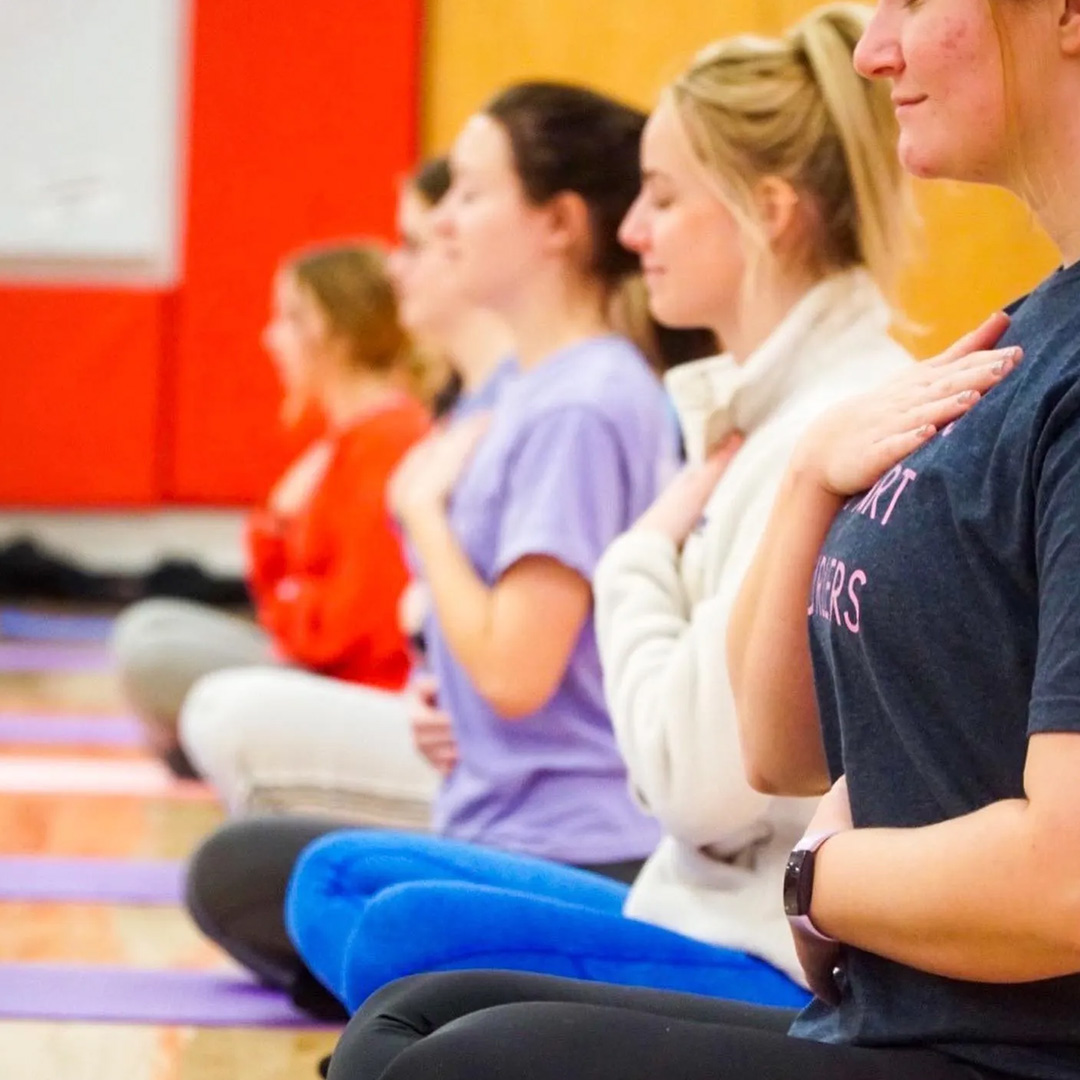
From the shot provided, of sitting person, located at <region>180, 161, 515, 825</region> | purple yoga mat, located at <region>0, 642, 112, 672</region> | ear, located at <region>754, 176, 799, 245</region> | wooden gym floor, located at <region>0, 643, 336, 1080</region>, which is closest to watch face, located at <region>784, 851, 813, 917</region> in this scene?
ear, located at <region>754, 176, 799, 245</region>

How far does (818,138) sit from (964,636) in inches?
28.8

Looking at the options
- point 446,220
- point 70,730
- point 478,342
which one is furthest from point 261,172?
point 446,220

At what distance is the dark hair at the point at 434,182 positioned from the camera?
295cm

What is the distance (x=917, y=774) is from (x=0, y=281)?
5.29m

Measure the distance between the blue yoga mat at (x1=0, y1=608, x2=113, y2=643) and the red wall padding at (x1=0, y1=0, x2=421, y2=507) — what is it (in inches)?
14.7

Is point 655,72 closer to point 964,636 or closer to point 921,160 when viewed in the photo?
point 921,160

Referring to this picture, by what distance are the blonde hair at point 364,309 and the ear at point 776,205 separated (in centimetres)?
183

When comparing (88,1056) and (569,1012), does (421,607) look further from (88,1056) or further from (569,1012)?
(569,1012)

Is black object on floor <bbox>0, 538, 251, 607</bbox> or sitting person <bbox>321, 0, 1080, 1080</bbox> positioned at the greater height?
sitting person <bbox>321, 0, 1080, 1080</bbox>

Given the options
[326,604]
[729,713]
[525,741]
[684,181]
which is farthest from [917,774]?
[326,604]

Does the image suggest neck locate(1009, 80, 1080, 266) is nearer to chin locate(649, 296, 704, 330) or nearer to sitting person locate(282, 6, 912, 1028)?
sitting person locate(282, 6, 912, 1028)

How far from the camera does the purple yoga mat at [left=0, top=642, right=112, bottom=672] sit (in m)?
4.96

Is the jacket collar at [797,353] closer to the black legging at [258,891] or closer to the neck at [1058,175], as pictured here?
the neck at [1058,175]

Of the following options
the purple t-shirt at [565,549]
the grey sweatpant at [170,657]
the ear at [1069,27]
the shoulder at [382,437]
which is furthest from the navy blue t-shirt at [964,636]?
the grey sweatpant at [170,657]
